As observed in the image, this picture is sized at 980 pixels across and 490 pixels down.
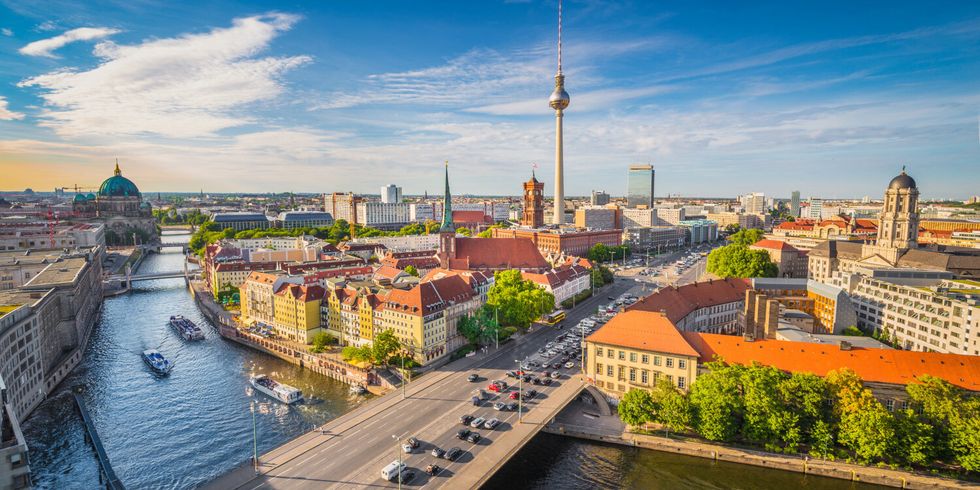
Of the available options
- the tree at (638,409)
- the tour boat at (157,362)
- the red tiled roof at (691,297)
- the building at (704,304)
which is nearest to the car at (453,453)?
the tree at (638,409)

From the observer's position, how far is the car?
139 ft

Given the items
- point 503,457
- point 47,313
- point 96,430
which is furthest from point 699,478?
point 47,313

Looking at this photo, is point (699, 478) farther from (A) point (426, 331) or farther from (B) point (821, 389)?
(A) point (426, 331)

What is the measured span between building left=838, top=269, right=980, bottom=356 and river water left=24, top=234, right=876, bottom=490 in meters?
36.1

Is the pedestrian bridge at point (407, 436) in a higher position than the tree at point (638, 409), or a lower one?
lower

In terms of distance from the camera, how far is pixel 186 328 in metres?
88.9

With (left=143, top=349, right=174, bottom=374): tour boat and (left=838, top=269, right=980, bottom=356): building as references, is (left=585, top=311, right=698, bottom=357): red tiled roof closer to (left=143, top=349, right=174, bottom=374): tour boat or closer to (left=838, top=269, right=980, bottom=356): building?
(left=838, top=269, right=980, bottom=356): building

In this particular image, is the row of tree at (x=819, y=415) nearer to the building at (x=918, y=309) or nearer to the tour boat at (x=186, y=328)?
the building at (x=918, y=309)

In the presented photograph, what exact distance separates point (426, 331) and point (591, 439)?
91.6 feet

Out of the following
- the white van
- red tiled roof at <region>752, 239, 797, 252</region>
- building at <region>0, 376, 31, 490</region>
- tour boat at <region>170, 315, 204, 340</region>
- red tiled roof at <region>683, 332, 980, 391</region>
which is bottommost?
tour boat at <region>170, 315, 204, 340</region>

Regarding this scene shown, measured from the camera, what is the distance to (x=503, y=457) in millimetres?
42438

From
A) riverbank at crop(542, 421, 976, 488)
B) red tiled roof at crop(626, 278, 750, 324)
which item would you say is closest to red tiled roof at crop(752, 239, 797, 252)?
red tiled roof at crop(626, 278, 750, 324)

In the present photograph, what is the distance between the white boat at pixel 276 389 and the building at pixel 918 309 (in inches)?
3215

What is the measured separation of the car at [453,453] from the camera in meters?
42.5
